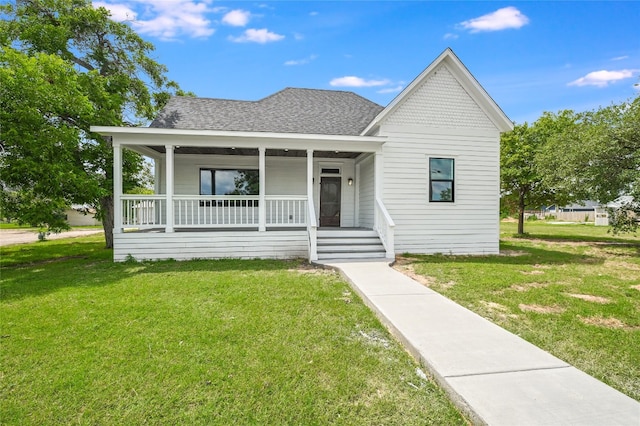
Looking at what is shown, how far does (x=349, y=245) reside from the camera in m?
8.86

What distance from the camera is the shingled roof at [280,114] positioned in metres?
10.1

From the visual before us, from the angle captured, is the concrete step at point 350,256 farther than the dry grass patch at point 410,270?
Yes

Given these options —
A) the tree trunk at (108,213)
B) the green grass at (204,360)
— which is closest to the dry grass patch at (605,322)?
the green grass at (204,360)

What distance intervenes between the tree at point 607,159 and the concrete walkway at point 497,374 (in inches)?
409

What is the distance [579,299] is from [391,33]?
31.3 feet

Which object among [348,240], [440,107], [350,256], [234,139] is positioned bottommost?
[350,256]

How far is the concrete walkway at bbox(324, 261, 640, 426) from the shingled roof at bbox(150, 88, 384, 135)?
7487 mm

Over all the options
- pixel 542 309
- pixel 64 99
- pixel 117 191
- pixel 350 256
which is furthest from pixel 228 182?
pixel 542 309

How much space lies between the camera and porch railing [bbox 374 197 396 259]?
27.4 ft

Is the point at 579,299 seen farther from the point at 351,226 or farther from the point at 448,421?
the point at 351,226

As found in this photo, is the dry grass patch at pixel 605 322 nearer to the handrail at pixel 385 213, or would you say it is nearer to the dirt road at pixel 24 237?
the handrail at pixel 385 213

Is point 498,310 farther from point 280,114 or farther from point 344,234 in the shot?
point 280,114

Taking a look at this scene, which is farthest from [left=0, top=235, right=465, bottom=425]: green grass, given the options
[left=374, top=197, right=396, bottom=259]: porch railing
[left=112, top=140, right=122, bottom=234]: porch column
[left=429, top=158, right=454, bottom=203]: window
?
[left=429, top=158, right=454, bottom=203]: window

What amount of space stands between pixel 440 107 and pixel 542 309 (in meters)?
7.09
